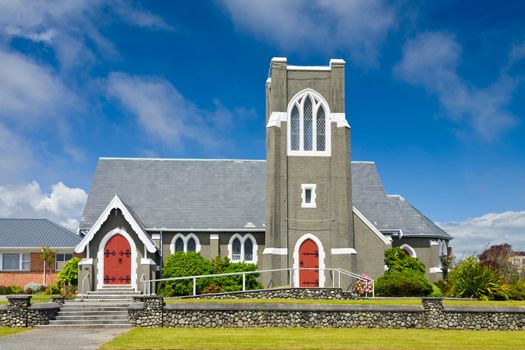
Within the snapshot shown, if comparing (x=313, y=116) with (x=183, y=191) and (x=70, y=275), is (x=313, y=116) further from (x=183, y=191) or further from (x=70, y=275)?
(x=70, y=275)

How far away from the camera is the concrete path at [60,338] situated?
60.7 ft

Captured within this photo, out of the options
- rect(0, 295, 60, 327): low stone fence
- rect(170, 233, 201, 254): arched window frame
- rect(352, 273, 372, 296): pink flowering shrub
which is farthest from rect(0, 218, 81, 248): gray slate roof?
rect(352, 273, 372, 296): pink flowering shrub

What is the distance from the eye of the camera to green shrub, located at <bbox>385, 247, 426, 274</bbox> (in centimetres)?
3544

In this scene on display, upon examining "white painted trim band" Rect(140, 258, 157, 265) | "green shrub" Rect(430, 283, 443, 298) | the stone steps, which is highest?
"white painted trim band" Rect(140, 258, 157, 265)

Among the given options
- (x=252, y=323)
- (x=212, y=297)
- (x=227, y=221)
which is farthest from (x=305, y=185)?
(x=252, y=323)

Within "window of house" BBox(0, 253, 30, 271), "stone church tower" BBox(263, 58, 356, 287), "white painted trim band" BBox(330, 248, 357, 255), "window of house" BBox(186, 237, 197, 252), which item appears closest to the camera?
"white painted trim band" BBox(330, 248, 357, 255)

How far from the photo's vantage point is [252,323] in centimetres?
2403

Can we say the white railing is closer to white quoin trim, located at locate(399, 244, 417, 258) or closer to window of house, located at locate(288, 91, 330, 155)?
white quoin trim, located at locate(399, 244, 417, 258)

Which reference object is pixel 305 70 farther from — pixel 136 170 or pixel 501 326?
pixel 501 326

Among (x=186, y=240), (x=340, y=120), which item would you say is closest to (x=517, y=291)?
(x=340, y=120)

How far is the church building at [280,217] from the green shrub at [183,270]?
963 mm

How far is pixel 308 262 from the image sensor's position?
3341 cm

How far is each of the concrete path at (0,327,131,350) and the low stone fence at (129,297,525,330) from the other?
61.4 inches

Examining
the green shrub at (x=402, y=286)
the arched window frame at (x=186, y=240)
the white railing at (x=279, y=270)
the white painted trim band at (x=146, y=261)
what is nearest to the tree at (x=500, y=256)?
the green shrub at (x=402, y=286)
